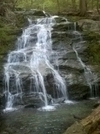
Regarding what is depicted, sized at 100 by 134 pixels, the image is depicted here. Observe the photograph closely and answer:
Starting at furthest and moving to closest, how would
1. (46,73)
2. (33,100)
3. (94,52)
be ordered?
(94,52)
(46,73)
(33,100)

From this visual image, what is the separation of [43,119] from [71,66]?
200 inches

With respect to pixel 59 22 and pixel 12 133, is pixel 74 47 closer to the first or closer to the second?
pixel 59 22

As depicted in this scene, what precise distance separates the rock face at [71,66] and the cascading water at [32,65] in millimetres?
223

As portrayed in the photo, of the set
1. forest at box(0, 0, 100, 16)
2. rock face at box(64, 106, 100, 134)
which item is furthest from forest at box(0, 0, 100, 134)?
forest at box(0, 0, 100, 16)

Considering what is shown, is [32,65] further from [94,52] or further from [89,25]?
[89,25]

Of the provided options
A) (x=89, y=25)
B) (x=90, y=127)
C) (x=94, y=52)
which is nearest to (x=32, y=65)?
(x=94, y=52)

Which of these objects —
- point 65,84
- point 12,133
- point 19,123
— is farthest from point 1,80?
point 12,133

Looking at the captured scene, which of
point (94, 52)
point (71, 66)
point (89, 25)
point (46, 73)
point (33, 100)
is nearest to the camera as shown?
point (33, 100)

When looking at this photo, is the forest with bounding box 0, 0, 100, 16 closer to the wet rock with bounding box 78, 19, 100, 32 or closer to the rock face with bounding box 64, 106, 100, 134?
the wet rock with bounding box 78, 19, 100, 32

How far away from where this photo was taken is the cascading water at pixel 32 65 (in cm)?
1415

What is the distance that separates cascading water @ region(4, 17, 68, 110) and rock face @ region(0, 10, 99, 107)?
223mm

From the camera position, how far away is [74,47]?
17.3m

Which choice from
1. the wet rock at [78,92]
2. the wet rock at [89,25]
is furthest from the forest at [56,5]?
the wet rock at [78,92]

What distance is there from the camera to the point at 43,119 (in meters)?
10.9
